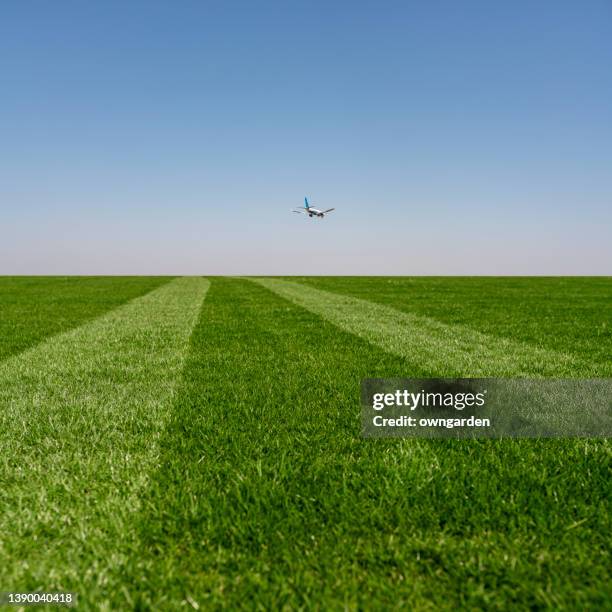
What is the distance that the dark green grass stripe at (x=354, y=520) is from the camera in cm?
240

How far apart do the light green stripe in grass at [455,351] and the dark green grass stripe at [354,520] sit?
2.86 metres

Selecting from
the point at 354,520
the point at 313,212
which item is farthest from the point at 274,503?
the point at 313,212

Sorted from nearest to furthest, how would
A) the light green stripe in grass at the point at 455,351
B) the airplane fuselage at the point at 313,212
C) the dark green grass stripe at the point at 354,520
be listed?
the dark green grass stripe at the point at 354,520 → the light green stripe in grass at the point at 455,351 → the airplane fuselage at the point at 313,212

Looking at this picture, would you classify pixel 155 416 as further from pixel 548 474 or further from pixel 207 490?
pixel 548 474

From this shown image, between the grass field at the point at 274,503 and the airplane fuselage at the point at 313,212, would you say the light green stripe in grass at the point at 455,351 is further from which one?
the airplane fuselage at the point at 313,212

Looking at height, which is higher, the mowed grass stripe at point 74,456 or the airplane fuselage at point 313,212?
the airplane fuselage at point 313,212

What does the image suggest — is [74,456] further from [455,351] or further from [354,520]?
[455,351]

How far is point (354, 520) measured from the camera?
2992mm

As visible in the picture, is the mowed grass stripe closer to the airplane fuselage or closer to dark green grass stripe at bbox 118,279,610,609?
dark green grass stripe at bbox 118,279,610,609

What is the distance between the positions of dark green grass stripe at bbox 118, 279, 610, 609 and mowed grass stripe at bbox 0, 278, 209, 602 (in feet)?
0.65

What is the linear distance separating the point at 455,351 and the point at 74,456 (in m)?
6.86

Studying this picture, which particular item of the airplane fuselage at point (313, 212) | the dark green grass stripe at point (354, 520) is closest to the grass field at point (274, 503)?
the dark green grass stripe at point (354, 520)

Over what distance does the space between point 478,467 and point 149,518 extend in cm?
237

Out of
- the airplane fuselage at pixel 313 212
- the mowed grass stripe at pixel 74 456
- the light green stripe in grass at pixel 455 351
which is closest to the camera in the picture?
the mowed grass stripe at pixel 74 456
